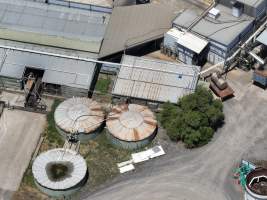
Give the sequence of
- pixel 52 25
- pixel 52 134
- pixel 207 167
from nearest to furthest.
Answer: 1. pixel 207 167
2. pixel 52 134
3. pixel 52 25

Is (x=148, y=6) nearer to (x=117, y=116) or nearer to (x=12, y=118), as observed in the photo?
(x=117, y=116)

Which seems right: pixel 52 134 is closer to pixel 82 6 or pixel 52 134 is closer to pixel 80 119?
pixel 80 119

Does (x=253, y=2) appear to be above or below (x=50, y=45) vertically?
above

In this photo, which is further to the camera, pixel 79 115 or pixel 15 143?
pixel 15 143

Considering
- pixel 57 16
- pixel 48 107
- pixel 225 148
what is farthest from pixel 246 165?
pixel 57 16

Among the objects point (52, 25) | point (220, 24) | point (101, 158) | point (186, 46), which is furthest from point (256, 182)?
point (52, 25)

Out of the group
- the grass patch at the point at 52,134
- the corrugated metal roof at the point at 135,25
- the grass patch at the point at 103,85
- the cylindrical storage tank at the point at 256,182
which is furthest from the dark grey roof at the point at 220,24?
the grass patch at the point at 52,134

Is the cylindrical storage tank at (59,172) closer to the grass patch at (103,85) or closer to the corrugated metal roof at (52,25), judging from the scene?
the grass patch at (103,85)
